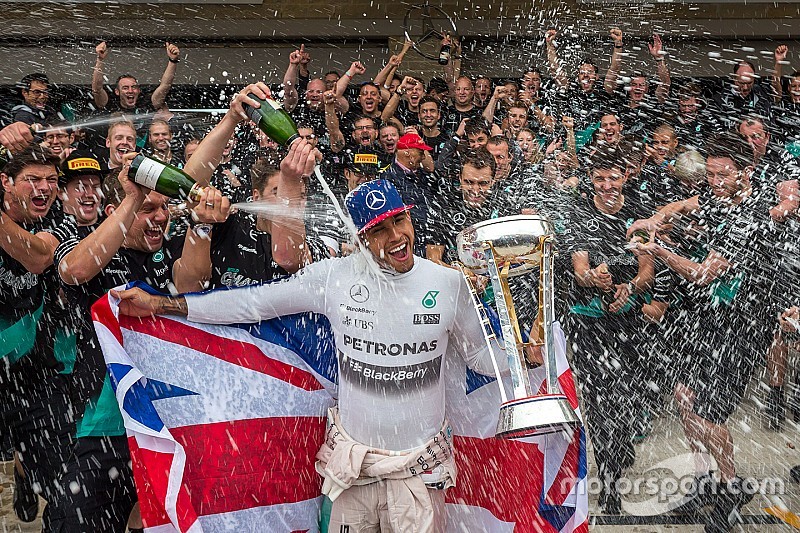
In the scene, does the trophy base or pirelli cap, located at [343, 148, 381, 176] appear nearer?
the trophy base

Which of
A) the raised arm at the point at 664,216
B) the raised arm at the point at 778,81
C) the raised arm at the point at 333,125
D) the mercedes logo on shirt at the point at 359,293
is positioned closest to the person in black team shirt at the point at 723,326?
the raised arm at the point at 664,216

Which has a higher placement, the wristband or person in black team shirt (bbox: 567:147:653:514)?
the wristband

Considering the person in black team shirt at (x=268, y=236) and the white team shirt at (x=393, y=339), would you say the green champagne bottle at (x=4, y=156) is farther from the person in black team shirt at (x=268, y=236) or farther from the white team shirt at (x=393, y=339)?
the white team shirt at (x=393, y=339)

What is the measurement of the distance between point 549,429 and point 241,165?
557 cm

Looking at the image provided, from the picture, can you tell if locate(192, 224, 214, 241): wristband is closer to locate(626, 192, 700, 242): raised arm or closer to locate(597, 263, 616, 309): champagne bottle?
locate(597, 263, 616, 309): champagne bottle

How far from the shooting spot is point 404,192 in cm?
683

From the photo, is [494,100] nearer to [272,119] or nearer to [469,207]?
[469,207]

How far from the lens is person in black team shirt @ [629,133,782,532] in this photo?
479 cm

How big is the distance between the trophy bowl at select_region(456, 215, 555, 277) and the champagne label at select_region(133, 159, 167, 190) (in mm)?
1198

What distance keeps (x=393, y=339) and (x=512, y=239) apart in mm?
653

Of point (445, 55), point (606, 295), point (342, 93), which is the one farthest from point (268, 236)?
point (445, 55)

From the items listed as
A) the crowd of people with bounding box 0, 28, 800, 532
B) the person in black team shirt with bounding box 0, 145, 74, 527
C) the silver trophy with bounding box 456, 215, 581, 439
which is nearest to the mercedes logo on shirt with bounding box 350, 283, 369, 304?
the crowd of people with bounding box 0, 28, 800, 532

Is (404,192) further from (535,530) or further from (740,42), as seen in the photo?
(740,42)

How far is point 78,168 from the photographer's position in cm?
441
